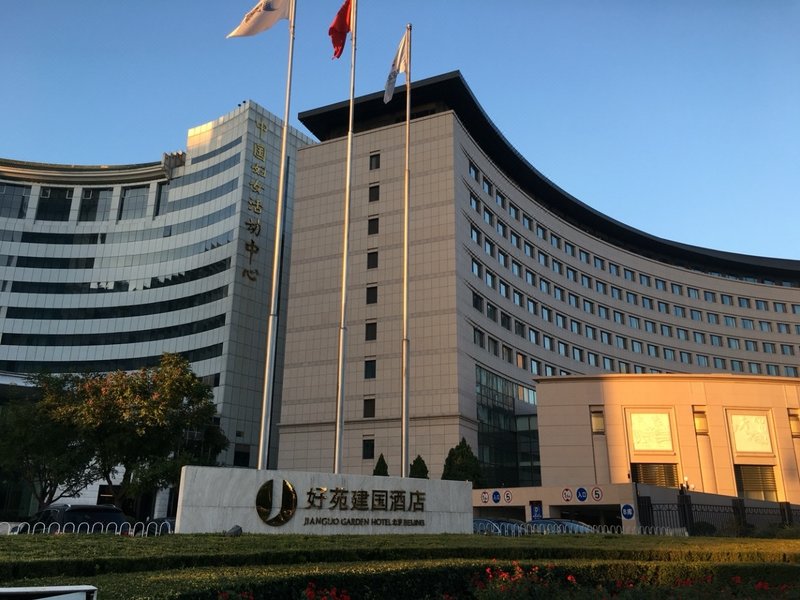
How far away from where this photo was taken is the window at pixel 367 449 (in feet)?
171

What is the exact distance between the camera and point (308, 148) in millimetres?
62812

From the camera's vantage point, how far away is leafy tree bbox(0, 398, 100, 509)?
38.9 m

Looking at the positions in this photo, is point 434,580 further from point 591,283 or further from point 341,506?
point 591,283

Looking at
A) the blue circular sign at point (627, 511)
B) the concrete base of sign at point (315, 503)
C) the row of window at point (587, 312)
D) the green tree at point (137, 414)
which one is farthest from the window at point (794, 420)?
the green tree at point (137, 414)

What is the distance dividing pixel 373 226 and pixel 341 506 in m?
38.3

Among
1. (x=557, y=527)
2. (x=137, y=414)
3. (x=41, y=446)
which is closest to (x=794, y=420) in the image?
(x=557, y=527)

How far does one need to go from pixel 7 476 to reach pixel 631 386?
48.1 metres

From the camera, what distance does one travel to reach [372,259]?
5669 cm

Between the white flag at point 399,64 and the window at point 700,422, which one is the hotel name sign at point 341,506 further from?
the window at point 700,422

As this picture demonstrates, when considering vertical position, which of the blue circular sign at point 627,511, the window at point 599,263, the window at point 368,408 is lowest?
the blue circular sign at point 627,511

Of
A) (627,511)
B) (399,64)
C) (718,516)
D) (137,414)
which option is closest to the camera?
(399,64)

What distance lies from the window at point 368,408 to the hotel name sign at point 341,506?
2941 cm

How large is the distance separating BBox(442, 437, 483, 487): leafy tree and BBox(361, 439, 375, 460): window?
7375 mm

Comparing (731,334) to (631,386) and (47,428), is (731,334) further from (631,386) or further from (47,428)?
(47,428)
